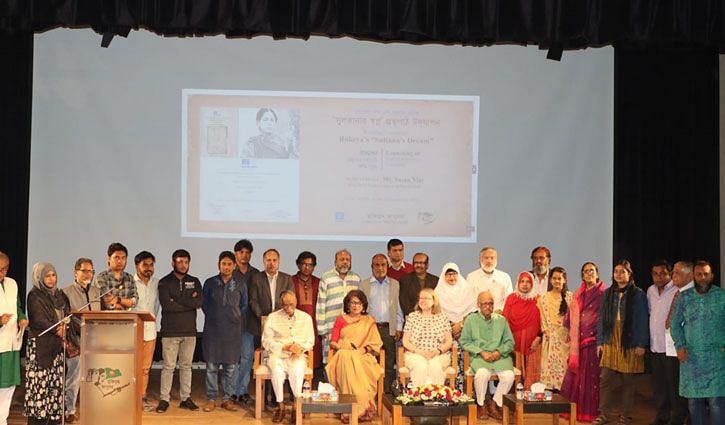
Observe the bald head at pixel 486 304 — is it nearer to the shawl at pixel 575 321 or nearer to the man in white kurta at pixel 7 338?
the shawl at pixel 575 321

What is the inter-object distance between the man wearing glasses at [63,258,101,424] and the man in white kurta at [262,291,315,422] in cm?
138

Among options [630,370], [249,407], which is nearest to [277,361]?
[249,407]

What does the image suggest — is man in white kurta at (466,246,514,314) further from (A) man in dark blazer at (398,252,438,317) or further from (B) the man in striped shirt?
(B) the man in striped shirt

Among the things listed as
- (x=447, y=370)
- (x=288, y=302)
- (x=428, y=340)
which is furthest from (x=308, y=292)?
(x=447, y=370)

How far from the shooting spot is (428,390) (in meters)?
6.47

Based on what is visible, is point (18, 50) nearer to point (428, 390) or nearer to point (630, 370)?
point (428, 390)

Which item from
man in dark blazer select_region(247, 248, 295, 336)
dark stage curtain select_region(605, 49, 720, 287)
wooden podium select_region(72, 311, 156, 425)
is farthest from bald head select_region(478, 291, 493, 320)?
wooden podium select_region(72, 311, 156, 425)

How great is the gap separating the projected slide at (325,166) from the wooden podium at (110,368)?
290cm

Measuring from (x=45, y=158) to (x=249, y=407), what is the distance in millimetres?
3088

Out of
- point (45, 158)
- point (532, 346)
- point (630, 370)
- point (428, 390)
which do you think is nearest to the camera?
point (428, 390)

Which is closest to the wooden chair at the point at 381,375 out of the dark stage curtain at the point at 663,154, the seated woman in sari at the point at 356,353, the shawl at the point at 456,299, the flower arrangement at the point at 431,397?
the seated woman in sari at the point at 356,353

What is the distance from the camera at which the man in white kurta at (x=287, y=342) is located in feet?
24.0

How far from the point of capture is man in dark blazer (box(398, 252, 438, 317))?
25.7 ft

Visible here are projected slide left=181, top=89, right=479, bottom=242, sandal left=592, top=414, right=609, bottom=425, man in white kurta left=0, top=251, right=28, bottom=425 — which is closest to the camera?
man in white kurta left=0, top=251, right=28, bottom=425
